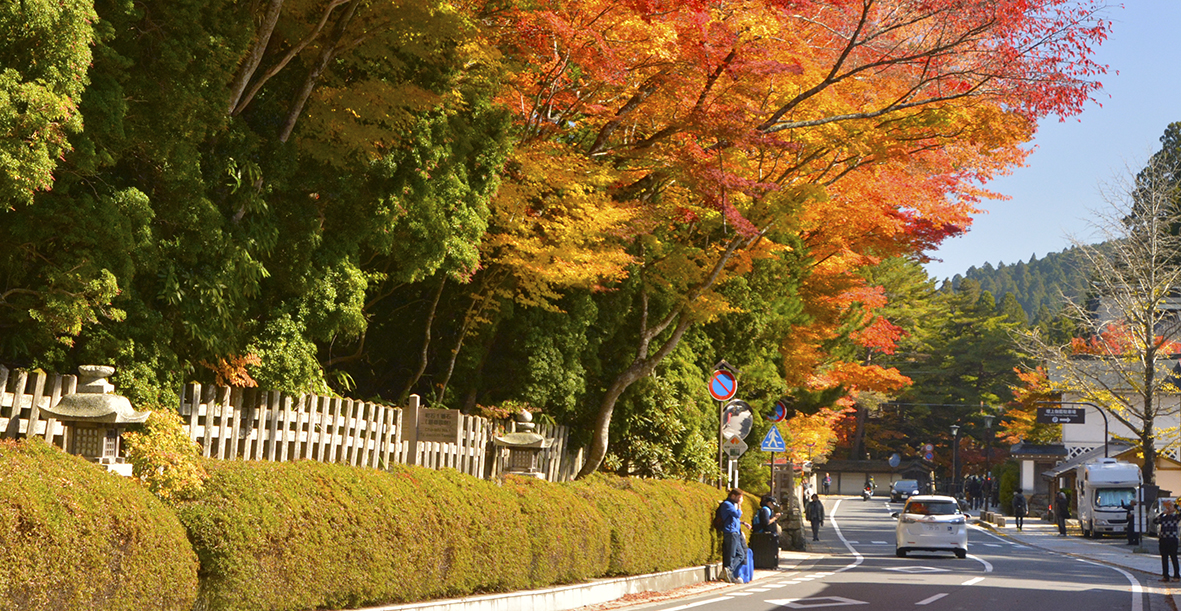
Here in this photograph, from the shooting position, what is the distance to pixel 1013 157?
1939cm

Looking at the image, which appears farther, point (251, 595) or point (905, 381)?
point (905, 381)

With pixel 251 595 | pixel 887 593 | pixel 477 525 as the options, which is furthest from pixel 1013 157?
pixel 251 595

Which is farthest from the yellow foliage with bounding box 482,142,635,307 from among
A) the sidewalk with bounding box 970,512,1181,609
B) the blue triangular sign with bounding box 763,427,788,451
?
the blue triangular sign with bounding box 763,427,788,451

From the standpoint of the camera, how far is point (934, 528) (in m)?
26.2

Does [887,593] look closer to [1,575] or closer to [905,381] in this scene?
[1,575]

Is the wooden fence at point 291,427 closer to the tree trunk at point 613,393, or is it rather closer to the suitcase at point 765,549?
the tree trunk at point 613,393

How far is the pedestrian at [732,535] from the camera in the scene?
1852 cm

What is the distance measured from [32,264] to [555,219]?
8.28 meters

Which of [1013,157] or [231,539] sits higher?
[1013,157]

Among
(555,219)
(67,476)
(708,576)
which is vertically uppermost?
(555,219)

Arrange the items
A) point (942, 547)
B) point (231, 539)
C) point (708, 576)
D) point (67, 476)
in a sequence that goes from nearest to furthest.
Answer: point (67, 476)
point (231, 539)
point (708, 576)
point (942, 547)

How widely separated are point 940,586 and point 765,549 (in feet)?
16.9

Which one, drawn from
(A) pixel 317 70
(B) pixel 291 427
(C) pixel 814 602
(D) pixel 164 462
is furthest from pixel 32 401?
(C) pixel 814 602

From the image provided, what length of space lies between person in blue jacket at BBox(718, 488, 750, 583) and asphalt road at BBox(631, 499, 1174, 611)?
447 millimetres
